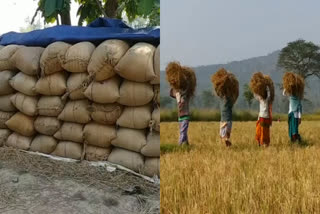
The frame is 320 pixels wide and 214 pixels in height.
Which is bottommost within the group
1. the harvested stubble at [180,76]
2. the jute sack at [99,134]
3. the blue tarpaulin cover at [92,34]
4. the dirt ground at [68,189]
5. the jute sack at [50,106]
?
the dirt ground at [68,189]

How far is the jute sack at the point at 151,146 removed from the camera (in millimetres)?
2479

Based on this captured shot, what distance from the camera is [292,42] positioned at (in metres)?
1.04

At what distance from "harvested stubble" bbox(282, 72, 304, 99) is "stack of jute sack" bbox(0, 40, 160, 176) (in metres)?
1.33

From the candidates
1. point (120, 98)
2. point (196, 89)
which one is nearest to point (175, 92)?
point (196, 89)

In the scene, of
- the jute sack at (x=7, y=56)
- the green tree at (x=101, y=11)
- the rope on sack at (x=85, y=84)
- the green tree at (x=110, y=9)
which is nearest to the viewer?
the rope on sack at (x=85, y=84)

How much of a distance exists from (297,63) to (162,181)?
50 centimetres

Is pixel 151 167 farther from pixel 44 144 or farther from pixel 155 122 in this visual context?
pixel 44 144

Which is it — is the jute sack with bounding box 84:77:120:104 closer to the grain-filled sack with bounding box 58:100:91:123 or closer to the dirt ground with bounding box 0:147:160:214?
the grain-filled sack with bounding box 58:100:91:123

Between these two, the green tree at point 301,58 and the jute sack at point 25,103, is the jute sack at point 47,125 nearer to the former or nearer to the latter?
the jute sack at point 25,103

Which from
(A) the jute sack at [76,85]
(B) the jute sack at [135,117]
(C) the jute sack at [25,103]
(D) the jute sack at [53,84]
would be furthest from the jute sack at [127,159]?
(C) the jute sack at [25,103]

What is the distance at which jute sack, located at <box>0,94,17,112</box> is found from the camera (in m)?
3.10

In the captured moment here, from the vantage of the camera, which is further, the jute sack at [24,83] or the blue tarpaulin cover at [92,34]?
the jute sack at [24,83]

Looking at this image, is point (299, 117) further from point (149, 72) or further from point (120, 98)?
point (120, 98)

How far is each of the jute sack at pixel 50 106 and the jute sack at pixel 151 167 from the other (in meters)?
0.79
